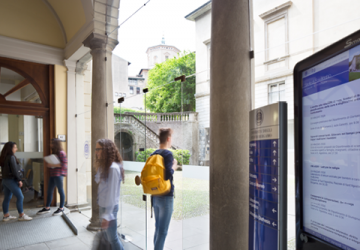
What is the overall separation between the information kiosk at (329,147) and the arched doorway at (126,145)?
10.3 ft

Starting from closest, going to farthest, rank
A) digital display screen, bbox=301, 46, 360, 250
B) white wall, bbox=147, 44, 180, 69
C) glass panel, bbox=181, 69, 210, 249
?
digital display screen, bbox=301, 46, 360, 250 < glass panel, bbox=181, 69, 210, 249 < white wall, bbox=147, 44, 180, 69

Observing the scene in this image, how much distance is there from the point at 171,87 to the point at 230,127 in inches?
55.8

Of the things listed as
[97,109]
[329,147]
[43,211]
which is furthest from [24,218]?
[329,147]

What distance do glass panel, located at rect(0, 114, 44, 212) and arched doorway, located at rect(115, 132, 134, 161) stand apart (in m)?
3.26

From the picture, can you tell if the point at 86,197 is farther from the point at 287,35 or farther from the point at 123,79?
the point at 287,35

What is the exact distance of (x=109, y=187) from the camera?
9.36ft

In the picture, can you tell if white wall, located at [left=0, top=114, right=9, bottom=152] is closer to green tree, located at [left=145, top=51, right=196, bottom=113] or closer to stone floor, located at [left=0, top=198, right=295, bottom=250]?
stone floor, located at [left=0, top=198, right=295, bottom=250]

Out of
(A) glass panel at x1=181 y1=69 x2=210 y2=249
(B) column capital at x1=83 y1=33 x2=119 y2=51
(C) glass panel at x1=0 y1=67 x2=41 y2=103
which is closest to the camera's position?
(A) glass panel at x1=181 y1=69 x2=210 y2=249

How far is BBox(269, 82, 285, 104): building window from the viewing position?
190cm

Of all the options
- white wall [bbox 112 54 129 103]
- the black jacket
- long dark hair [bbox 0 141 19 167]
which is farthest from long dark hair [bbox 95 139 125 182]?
long dark hair [bbox 0 141 19 167]

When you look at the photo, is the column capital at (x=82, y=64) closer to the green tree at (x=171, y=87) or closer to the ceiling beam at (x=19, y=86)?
the ceiling beam at (x=19, y=86)

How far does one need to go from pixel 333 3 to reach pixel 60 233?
5.20m

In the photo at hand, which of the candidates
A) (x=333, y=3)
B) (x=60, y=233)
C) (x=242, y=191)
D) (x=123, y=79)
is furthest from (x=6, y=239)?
(x=333, y=3)

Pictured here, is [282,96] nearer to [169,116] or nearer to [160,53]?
[169,116]
